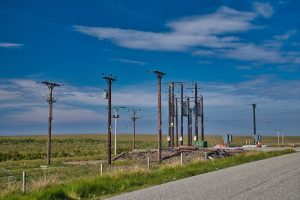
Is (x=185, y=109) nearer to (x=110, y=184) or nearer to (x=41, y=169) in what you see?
(x=41, y=169)

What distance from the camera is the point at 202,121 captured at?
210 ft

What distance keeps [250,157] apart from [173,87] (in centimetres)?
1895

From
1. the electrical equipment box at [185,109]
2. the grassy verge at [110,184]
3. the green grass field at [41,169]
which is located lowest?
the green grass field at [41,169]

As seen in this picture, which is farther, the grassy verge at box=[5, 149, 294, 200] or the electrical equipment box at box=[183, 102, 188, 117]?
the electrical equipment box at box=[183, 102, 188, 117]

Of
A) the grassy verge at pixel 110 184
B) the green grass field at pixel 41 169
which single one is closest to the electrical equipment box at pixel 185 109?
the green grass field at pixel 41 169

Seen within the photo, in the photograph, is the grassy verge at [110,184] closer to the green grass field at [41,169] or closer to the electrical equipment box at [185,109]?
the green grass field at [41,169]

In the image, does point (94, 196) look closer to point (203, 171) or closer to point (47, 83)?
point (203, 171)

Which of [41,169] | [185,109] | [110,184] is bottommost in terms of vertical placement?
[41,169]

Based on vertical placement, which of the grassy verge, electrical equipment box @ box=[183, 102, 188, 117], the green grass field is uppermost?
electrical equipment box @ box=[183, 102, 188, 117]

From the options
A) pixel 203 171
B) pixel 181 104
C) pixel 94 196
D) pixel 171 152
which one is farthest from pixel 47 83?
pixel 94 196

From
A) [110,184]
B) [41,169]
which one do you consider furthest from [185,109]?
[110,184]

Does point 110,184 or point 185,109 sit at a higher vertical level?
point 185,109

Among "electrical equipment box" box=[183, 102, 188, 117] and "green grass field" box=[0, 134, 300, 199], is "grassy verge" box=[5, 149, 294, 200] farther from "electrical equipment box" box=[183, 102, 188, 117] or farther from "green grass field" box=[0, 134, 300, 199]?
"electrical equipment box" box=[183, 102, 188, 117]

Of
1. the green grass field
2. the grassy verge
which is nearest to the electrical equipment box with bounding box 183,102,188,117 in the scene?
the green grass field
